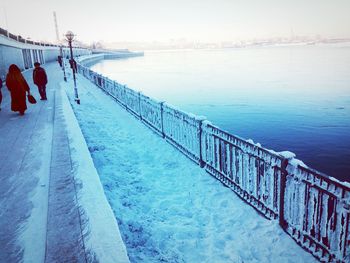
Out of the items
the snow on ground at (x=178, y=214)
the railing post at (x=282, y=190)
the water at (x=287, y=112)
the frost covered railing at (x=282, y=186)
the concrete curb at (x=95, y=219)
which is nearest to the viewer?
the concrete curb at (x=95, y=219)

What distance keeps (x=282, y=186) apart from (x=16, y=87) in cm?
1001

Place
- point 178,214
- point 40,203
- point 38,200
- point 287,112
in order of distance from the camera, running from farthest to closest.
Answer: point 287,112, point 178,214, point 38,200, point 40,203

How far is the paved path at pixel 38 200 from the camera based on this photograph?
353 centimetres

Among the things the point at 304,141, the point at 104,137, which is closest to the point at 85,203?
the point at 104,137

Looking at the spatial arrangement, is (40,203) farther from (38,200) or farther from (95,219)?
(95,219)

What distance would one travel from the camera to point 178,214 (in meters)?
5.68

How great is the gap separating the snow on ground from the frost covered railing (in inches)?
9.0

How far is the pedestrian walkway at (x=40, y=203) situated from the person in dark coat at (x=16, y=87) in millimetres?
2910

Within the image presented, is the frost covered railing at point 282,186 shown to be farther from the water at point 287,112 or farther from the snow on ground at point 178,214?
the water at point 287,112

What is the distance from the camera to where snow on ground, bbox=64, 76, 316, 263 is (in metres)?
4.52

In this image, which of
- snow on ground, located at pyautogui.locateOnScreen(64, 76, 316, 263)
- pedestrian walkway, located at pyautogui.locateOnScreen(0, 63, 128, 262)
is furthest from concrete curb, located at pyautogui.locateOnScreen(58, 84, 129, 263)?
snow on ground, located at pyautogui.locateOnScreen(64, 76, 316, 263)

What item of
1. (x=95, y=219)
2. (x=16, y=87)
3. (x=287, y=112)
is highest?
(x=16, y=87)

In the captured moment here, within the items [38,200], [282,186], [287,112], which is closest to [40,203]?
[38,200]

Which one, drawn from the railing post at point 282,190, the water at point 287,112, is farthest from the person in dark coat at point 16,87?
the railing post at point 282,190
